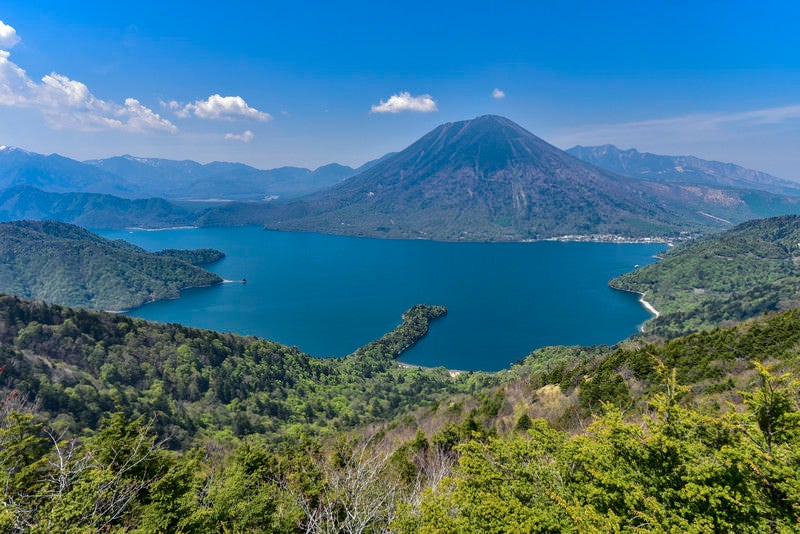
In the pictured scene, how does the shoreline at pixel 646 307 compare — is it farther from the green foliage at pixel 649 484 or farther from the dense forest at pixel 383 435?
the green foliage at pixel 649 484

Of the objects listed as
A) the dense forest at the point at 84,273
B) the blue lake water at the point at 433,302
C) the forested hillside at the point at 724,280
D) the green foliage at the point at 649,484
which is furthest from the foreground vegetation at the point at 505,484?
the dense forest at the point at 84,273

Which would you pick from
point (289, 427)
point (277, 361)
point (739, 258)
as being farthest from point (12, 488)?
point (739, 258)

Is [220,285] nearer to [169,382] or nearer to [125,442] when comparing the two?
[169,382]

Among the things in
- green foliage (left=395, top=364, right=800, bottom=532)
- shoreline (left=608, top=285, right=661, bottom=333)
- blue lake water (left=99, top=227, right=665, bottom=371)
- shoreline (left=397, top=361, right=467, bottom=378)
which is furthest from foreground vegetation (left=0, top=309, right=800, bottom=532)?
shoreline (left=608, top=285, right=661, bottom=333)

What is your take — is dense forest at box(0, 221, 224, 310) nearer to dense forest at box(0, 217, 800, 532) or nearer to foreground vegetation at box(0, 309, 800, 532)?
dense forest at box(0, 217, 800, 532)

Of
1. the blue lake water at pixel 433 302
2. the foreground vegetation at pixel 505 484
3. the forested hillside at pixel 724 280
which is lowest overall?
the blue lake water at pixel 433 302

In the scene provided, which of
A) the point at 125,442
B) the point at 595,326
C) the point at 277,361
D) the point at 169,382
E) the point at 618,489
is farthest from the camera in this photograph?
the point at 595,326

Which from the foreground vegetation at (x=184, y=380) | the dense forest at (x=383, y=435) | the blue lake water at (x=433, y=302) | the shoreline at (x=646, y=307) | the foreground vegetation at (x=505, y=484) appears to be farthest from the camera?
the shoreline at (x=646, y=307)
